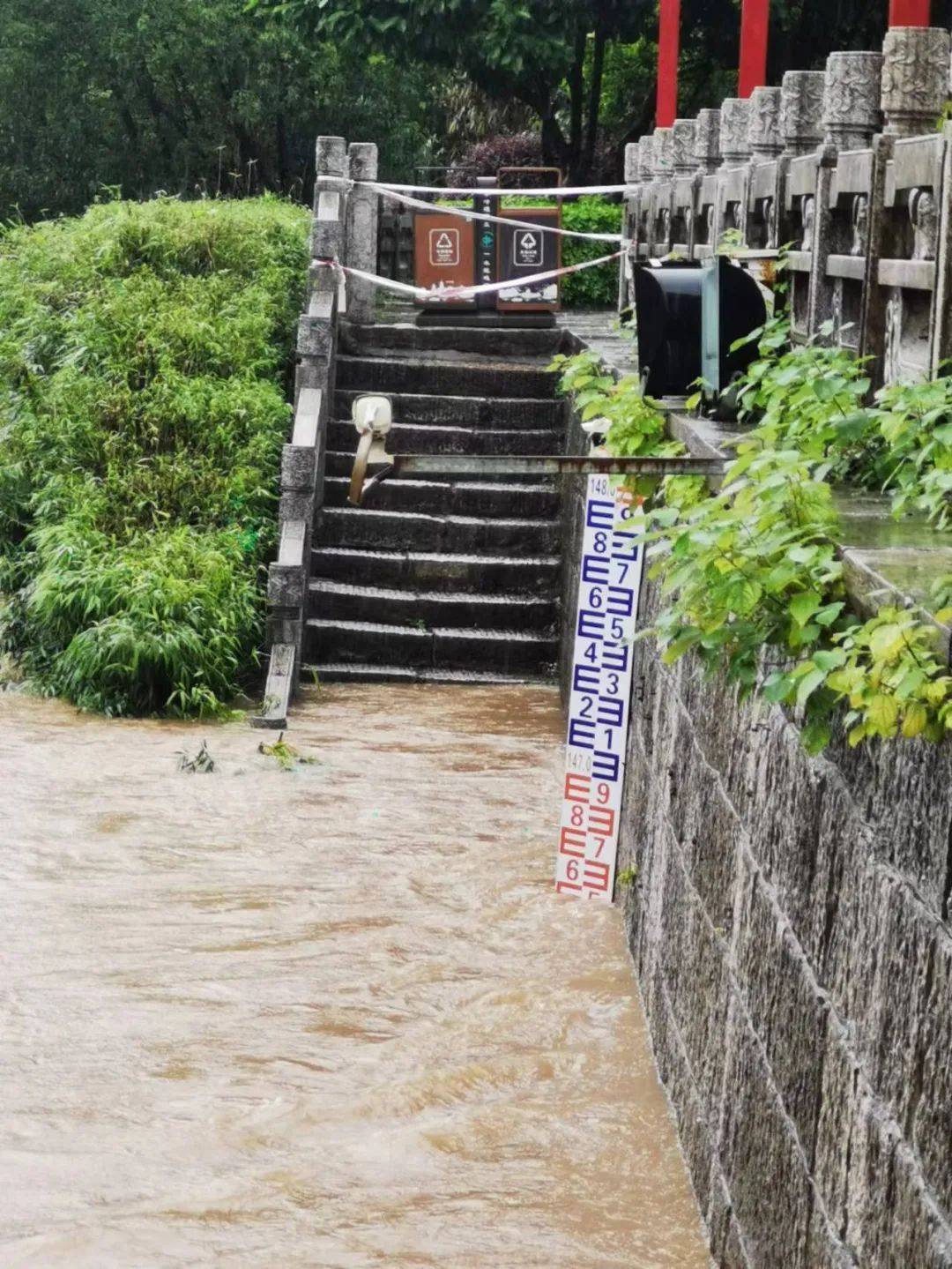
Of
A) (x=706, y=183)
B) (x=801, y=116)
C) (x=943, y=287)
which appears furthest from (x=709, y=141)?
(x=943, y=287)

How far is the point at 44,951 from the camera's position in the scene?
7.53 metres

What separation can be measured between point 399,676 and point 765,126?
5.47 metres

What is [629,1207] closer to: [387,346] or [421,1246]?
[421,1246]

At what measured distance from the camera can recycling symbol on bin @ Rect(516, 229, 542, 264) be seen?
17.4 m

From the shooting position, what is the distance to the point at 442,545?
13414 mm

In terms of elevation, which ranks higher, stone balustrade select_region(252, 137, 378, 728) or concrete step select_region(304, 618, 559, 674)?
stone balustrade select_region(252, 137, 378, 728)

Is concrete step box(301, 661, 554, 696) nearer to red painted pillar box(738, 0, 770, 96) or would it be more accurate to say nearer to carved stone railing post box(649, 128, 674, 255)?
carved stone railing post box(649, 128, 674, 255)

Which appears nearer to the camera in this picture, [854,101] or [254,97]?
[854,101]

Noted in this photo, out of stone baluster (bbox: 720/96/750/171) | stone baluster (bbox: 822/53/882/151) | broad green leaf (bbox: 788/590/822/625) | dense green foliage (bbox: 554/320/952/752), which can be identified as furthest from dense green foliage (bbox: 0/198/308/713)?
broad green leaf (bbox: 788/590/822/625)

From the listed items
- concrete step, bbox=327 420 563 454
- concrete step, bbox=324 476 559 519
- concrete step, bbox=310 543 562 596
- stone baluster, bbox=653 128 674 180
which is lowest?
concrete step, bbox=310 543 562 596

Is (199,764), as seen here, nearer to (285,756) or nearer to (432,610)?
(285,756)

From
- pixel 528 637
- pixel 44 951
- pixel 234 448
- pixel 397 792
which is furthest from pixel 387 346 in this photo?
pixel 44 951

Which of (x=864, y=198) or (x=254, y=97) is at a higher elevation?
(x=254, y=97)

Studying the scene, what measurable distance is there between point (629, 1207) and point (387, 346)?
445 inches
